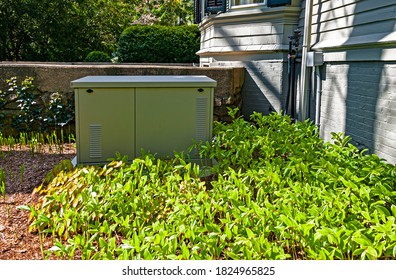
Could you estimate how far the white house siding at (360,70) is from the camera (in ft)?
13.1

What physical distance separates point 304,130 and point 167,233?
2.61 meters

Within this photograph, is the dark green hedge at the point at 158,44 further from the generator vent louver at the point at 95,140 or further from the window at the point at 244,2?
the generator vent louver at the point at 95,140

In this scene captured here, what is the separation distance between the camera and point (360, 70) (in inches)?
179

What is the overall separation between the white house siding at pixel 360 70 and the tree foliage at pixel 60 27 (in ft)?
32.9

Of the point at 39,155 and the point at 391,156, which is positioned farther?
the point at 39,155

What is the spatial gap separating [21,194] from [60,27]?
10.9 m

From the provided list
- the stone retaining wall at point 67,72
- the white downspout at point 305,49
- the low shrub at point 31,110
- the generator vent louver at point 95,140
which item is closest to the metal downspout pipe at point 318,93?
the white downspout at point 305,49

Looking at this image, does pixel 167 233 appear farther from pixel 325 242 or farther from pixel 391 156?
pixel 391 156

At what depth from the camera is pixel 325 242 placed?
2.49 m

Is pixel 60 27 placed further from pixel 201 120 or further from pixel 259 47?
pixel 201 120

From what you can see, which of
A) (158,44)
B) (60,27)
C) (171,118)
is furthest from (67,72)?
(60,27)

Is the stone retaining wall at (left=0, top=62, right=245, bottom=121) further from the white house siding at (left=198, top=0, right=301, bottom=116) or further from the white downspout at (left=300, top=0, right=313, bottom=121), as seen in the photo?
the white downspout at (left=300, top=0, right=313, bottom=121)
